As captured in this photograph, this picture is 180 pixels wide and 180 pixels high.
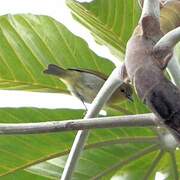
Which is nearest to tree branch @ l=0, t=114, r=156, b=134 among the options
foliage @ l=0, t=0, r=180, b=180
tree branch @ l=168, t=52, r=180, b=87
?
tree branch @ l=168, t=52, r=180, b=87

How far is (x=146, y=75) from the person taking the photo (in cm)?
53

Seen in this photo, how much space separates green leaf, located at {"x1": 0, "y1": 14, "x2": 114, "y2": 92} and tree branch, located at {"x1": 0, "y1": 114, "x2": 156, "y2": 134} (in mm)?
936

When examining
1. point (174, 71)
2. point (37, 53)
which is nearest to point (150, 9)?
point (174, 71)

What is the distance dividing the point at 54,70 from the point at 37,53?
136mm

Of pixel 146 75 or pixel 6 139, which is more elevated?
pixel 6 139

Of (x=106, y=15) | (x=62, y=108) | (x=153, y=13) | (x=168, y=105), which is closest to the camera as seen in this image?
(x=168, y=105)

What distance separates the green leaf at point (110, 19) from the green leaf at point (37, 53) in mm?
68

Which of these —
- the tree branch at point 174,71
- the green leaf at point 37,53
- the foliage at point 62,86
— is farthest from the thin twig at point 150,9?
the green leaf at point 37,53

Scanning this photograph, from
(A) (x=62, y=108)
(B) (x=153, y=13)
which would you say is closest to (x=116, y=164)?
(A) (x=62, y=108)

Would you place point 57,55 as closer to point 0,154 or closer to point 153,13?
point 0,154

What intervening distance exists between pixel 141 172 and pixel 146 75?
1.08m

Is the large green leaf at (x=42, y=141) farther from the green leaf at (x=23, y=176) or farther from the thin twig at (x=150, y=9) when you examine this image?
the thin twig at (x=150, y=9)

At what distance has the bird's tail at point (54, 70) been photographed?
4.95 ft

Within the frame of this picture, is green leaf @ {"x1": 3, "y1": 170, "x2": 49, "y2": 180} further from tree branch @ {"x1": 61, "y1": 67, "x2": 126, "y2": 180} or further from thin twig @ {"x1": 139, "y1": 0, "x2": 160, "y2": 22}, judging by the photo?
thin twig @ {"x1": 139, "y1": 0, "x2": 160, "y2": 22}
